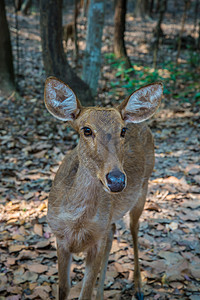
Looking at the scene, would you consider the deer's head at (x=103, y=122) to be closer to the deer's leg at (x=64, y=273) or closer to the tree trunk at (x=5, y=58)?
the deer's leg at (x=64, y=273)

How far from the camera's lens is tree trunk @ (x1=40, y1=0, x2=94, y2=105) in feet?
25.3

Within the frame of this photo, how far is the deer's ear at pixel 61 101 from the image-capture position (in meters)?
3.17

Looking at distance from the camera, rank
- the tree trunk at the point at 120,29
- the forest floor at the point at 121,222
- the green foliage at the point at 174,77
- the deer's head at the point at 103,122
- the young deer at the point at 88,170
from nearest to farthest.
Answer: the deer's head at the point at 103,122
the young deer at the point at 88,170
the forest floor at the point at 121,222
the green foliage at the point at 174,77
the tree trunk at the point at 120,29

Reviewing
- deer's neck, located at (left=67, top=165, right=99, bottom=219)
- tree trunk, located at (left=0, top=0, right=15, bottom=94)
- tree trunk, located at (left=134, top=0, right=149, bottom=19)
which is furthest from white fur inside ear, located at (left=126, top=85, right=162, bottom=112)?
tree trunk, located at (left=134, top=0, right=149, bottom=19)

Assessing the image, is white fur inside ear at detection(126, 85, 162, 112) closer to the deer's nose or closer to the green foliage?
the deer's nose

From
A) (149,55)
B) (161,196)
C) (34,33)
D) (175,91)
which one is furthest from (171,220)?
(34,33)

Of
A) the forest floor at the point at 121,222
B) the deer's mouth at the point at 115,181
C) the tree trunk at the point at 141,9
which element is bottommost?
the forest floor at the point at 121,222

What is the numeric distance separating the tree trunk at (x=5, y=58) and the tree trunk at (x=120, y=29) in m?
4.22

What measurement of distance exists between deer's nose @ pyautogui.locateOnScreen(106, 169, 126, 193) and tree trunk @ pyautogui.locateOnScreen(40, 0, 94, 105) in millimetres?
5706

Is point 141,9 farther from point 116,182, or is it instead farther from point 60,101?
point 116,182

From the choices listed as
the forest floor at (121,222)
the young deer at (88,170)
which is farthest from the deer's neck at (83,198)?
the forest floor at (121,222)

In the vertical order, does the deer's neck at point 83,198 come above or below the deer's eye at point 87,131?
below

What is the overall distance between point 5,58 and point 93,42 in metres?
2.82

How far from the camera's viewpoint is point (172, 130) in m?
8.86
